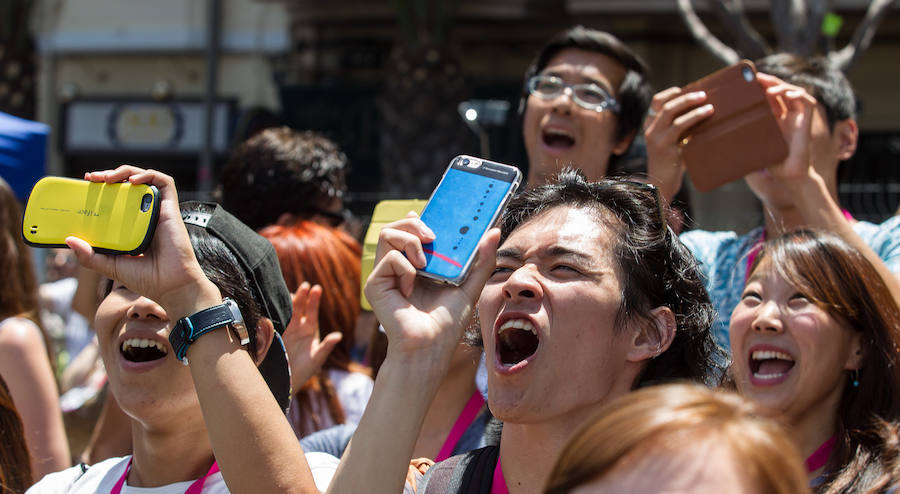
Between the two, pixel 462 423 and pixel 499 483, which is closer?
pixel 499 483

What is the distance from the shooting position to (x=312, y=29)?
13953 mm

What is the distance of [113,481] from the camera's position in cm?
215

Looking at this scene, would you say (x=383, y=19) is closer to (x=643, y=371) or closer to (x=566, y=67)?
(x=566, y=67)

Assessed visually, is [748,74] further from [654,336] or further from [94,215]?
[94,215]

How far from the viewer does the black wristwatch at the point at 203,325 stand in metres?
1.79

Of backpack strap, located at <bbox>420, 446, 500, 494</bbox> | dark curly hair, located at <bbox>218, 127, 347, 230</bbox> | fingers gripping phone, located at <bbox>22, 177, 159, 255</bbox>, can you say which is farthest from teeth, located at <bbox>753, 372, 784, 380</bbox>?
dark curly hair, located at <bbox>218, 127, 347, 230</bbox>

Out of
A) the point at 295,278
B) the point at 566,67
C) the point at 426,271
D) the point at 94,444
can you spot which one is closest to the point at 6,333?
the point at 94,444

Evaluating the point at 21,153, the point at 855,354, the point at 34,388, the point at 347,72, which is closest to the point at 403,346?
the point at 855,354

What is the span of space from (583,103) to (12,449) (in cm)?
196

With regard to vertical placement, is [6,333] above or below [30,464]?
above

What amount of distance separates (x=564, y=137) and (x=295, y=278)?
0.98m

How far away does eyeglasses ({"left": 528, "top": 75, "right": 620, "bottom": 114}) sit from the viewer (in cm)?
329

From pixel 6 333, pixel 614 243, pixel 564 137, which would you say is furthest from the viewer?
pixel 564 137

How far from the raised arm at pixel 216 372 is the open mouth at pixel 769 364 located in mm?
1250
